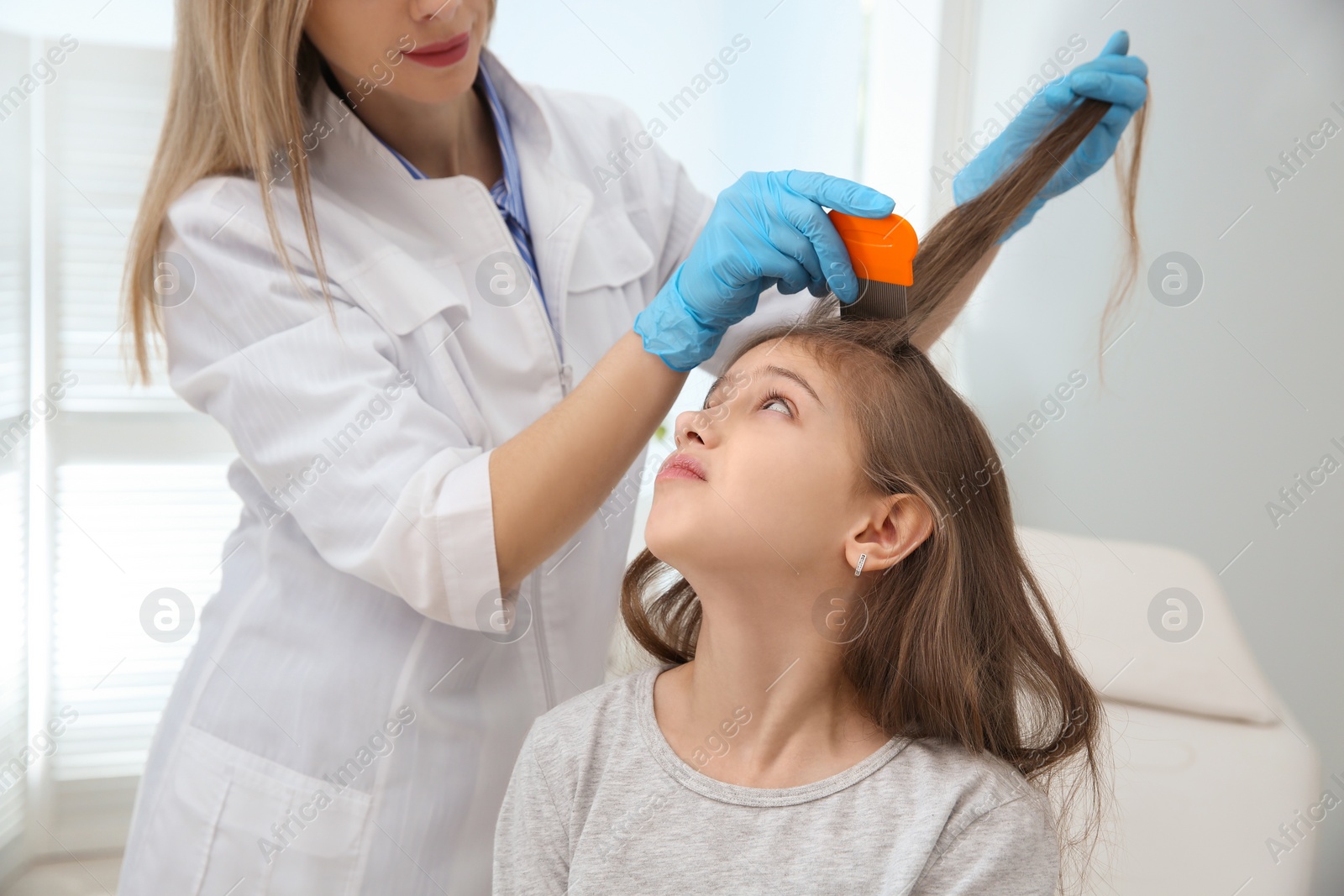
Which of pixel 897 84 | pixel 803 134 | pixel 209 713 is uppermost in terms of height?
pixel 897 84

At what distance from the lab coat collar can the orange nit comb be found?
15.0 inches

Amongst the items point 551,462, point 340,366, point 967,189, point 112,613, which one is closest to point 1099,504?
point 967,189

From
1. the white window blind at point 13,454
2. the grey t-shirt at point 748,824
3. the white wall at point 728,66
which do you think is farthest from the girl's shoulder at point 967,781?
the white window blind at point 13,454

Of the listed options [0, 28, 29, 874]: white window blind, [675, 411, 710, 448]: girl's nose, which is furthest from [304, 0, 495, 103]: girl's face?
[0, 28, 29, 874]: white window blind

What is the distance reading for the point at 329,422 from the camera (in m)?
0.98

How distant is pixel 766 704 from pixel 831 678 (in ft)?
0.26

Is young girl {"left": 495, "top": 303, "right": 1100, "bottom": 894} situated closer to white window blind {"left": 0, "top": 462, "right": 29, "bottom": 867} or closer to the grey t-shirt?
the grey t-shirt

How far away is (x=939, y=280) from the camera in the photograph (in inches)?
43.6

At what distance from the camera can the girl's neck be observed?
3.30 ft

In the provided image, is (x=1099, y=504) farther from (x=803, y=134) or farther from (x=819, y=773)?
(x=819, y=773)

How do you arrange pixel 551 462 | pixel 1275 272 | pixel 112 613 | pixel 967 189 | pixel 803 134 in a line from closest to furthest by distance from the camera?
pixel 551 462 → pixel 967 189 → pixel 1275 272 → pixel 112 613 → pixel 803 134

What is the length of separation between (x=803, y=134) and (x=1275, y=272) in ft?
3.87

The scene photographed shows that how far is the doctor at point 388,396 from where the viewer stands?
0.98m

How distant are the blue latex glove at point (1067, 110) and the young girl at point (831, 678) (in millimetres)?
74
